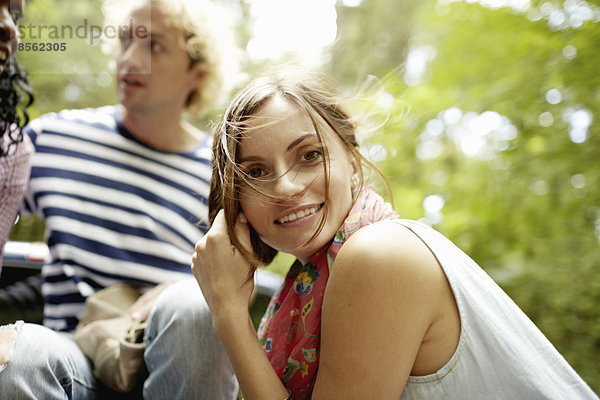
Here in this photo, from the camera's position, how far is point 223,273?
1123 millimetres

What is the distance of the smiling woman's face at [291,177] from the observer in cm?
110

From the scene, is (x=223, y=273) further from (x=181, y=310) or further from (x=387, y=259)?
(x=387, y=259)

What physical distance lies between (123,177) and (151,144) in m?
0.20

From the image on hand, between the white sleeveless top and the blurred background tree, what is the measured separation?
634 millimetres

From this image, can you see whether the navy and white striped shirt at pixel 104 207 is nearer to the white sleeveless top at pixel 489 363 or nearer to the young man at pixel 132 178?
the young man at pixel 132 178

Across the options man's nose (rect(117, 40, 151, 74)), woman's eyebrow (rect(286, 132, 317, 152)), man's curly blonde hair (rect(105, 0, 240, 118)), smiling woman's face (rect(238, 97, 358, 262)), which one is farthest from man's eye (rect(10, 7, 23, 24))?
woman's eyebrow (rect(286, 132, 317, 152))

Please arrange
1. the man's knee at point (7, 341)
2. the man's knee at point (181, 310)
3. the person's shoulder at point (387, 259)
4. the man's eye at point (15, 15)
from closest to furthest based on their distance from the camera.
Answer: the person's shoulder at point (387, 259)
the man's knee at point (7, 341)
the man's knee at point (181, 310)
the man's eye at point (15, 15)

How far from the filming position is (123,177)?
1.86m

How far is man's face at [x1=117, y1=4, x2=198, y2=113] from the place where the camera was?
189 cm

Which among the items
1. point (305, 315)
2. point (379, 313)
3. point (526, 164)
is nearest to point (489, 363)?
point (379, 313)

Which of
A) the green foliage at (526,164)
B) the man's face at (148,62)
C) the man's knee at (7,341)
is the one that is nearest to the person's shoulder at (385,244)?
the man's knee at (7,341)

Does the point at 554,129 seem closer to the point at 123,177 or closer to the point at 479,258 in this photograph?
the point at 479,258

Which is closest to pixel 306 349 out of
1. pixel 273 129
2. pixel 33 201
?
pixel 273 129

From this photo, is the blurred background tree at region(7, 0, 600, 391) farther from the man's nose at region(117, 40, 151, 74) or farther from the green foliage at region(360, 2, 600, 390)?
the man's nose at region(117, 40, 151, 74)
